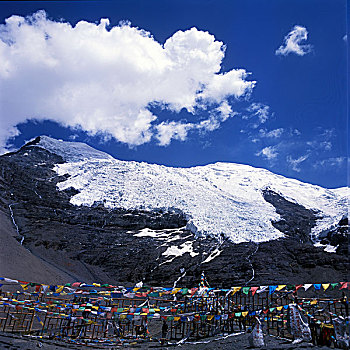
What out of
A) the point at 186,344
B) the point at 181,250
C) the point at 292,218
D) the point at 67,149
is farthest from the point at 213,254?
the point at 67,149

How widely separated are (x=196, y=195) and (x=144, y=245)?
2176cm

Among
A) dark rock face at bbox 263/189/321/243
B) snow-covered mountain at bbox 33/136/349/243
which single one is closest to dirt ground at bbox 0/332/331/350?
snow-covered mountain at bbox 33/136/349/243

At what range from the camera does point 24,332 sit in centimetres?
1570

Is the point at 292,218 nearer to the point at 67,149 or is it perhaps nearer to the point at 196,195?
the point at 196,195

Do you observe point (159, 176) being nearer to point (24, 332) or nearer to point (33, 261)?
point (33, 261)

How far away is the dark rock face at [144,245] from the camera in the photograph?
136 ft

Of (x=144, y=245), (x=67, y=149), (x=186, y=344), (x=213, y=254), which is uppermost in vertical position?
(x=67, y=149)

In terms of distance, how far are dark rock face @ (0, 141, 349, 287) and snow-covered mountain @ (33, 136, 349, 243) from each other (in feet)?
8.82

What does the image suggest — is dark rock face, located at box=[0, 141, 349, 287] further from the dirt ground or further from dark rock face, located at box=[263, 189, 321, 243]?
the dirt ground

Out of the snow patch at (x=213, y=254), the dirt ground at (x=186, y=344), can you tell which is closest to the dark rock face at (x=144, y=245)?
the snow patch at (x=213, y=254)

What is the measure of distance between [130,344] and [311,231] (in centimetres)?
5817

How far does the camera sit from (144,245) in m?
52.0

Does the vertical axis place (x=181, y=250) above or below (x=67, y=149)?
below

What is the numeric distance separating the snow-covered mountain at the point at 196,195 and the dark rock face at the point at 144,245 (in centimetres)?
269
